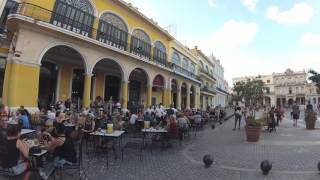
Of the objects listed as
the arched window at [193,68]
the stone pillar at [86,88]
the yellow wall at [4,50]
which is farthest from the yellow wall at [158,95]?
the yellow wall at [4,50]

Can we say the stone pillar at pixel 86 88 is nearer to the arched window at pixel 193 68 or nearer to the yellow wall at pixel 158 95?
the yellow wall at pixel 158 95

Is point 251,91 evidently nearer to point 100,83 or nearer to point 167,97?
point 167,97

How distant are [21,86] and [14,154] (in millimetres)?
11488

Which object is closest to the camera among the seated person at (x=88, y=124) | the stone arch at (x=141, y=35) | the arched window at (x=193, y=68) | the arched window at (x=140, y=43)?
the seated person at (x=88, y=124)

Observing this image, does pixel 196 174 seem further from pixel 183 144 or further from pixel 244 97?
pixel 244 97

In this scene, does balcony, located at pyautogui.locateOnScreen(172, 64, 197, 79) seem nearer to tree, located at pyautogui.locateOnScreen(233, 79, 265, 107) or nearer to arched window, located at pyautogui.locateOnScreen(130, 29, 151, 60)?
arched window, located at pyautogui.locateOnScreen(130, 29, 151, 60)

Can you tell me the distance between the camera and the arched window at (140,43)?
24.3 metres

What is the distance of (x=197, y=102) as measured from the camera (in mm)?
42938

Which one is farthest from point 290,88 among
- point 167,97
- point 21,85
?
point 21,85

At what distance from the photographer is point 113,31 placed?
21688 mm

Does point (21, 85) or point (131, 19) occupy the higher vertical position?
point (131, 19)

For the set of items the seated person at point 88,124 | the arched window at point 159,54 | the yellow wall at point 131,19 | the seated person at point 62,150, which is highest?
the yellow wall at point 131,19

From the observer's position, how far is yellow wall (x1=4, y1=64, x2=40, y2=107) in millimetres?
14484

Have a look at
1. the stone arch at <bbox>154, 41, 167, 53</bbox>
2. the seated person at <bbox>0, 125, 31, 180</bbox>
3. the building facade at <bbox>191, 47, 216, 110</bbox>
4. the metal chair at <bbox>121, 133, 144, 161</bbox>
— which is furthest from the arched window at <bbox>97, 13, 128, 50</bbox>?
the building facade at <bbox>191, 47, 216, 110</bbox>
